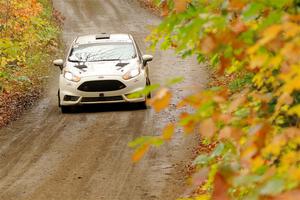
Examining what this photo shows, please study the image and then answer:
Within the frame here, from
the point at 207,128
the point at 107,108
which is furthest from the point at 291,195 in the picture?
the point at 107,108

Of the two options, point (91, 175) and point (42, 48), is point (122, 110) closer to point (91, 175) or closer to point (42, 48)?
point (91, 175)

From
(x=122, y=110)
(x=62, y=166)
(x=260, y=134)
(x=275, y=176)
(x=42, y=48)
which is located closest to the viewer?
(x=275, y=176)

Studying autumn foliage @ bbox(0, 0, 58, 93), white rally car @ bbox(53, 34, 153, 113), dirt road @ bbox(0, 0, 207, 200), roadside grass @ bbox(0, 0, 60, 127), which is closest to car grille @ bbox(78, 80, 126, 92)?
white rally car @ bbox(53, 34, 153, 113)

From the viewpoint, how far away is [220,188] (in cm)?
280

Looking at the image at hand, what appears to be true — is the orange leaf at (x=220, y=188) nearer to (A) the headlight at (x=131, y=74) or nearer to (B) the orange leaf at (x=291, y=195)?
(B) the orange leaf at (x=291, y=195)

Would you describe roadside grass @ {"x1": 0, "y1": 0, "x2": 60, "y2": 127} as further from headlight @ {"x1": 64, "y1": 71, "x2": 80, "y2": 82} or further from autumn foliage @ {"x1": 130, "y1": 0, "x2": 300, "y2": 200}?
autumn foliage @ {"x1": 130, "y1": 0, "x2": 300, "y2": 200}

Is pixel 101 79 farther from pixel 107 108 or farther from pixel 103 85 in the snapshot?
pixel 107 108

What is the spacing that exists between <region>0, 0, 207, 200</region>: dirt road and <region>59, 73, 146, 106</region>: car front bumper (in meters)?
0.31

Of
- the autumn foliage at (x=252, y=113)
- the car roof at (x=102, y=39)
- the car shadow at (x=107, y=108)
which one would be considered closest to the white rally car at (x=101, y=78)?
the car shadow at (x=107, y=108)

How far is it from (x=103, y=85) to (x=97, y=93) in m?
0.23

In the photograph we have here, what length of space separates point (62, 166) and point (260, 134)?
319 inches

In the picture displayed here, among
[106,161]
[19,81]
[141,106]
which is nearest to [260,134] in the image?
[106,161]

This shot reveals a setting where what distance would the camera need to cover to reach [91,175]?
9.84 m

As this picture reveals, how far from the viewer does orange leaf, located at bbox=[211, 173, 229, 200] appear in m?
2.80
